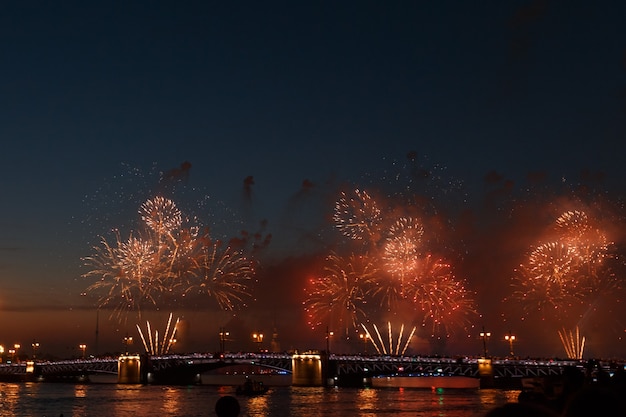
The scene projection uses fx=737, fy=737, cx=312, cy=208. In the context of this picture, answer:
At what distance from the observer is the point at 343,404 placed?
3807 inches

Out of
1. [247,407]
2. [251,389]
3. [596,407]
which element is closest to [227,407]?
[596,407]

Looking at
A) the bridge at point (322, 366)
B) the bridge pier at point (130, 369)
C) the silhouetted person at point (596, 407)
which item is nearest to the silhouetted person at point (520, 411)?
the silhouetted person at point (596, 407)

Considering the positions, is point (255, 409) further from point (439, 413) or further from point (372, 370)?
point (372, 370)

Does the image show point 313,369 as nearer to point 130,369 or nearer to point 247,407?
point 130,369

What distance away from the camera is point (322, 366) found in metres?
148

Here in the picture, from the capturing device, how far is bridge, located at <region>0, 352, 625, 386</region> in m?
137

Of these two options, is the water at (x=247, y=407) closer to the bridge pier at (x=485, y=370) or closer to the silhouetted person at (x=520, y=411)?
the bridge pier at (x=485, y=370)

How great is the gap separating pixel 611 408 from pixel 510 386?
14661 cm

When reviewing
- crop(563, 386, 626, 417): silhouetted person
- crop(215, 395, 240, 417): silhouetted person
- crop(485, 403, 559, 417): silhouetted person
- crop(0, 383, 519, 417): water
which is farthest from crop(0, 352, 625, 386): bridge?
crop(485, 403, 559, 417): silhouetted person

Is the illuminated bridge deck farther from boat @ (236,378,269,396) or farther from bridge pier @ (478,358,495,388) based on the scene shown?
boat @ (236,378,269,396)

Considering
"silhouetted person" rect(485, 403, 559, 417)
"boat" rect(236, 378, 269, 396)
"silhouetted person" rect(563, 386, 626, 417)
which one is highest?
"silhouetted person" rect(485, 403, 559, 417)

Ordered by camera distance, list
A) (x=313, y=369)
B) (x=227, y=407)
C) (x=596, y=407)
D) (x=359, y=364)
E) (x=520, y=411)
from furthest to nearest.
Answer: (x=359, y=364), (x=313, y=369), (x=227, y=407), (x=596, y=407), (x=520, y=411)

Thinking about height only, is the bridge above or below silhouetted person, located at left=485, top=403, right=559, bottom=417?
below

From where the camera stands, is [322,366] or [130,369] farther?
[130,369]
